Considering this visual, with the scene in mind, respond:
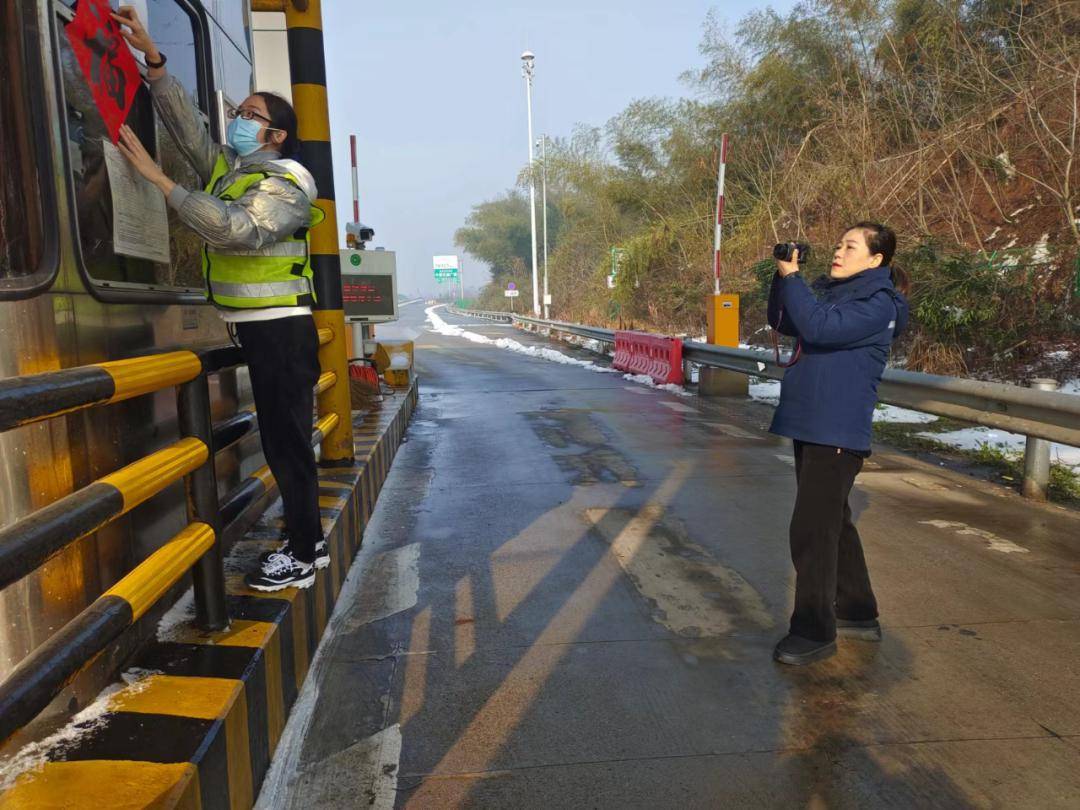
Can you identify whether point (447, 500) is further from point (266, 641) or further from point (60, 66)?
point (60, 66)

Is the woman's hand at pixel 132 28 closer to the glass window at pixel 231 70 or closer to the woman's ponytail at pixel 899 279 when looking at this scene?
the glass window at pixel 231 70

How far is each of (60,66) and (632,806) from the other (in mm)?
2677

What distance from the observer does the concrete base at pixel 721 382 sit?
1075 centimetres

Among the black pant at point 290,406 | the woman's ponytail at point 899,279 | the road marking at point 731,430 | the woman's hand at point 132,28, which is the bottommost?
the road marking at point 731,430

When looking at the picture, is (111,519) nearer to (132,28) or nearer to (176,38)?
(132,28)

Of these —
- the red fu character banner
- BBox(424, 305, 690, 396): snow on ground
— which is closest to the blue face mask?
the red fu character banner

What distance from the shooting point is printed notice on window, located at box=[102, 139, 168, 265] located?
102 inches

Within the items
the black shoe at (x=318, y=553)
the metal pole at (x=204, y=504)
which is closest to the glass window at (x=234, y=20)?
the metal pole at (x=204, y=504)

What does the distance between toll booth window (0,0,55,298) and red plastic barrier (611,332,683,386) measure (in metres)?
10.2

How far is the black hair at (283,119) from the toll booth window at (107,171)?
51 centimetres

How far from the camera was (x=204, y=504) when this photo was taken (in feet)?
8.20

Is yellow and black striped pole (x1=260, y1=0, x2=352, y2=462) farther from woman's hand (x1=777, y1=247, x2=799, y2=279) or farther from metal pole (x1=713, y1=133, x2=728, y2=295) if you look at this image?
metal pole (x1=713, y1=133, x2=728, y2=295)

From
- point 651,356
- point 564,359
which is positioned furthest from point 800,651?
point 564,359

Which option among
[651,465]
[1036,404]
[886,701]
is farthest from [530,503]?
[1036,404]
